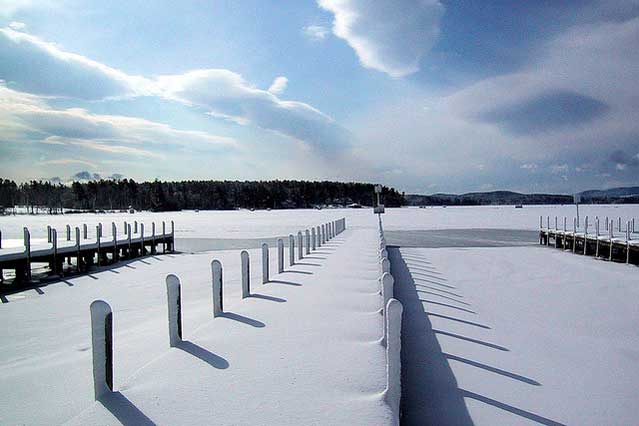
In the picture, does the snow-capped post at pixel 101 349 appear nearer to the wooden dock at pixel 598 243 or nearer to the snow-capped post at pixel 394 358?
the snow-capped post at pixel 394 358

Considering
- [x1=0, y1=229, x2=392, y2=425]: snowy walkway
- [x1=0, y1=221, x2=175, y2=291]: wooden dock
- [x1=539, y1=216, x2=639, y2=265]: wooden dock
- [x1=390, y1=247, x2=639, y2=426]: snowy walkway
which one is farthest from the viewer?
[x1=539, y1=216, x2=639, y2=265]: wooden dock

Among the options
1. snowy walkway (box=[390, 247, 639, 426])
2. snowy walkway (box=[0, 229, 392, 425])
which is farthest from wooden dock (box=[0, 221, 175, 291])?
snowy walkway (box=[390, 247, 639, 426])

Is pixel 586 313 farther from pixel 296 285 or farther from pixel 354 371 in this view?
pixel 354 371

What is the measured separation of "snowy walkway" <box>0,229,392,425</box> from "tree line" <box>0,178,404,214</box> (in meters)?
130

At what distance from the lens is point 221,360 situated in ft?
16.0

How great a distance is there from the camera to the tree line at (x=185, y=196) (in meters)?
144

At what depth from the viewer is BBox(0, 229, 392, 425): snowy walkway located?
12.3 ft

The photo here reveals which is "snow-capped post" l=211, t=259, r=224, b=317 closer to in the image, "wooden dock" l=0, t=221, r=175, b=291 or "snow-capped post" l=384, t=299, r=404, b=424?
"snow-capped post" l=384, t=299, r=404, b=424

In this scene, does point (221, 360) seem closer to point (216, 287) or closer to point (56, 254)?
point (216, 287)

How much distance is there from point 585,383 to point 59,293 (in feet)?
43.1

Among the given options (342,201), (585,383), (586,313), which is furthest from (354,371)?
(342,201)

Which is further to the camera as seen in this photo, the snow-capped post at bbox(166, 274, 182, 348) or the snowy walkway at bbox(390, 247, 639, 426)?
the snow-capped post at bbox(166, 274, 182, 348)

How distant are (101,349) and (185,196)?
149437 millimetres

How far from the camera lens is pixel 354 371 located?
4.55m
